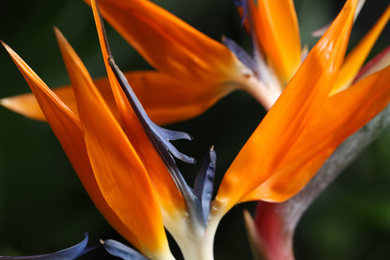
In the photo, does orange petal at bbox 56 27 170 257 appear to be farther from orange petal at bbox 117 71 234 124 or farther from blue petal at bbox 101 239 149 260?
orange petal at bbox 117 71 234 124

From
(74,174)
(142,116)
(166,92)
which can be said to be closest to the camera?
(142,116)

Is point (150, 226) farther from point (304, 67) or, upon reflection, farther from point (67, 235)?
point (67, 235)

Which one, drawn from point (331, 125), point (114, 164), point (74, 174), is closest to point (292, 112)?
point (331, 125)

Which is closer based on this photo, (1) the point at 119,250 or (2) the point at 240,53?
(1) the point at 119,250

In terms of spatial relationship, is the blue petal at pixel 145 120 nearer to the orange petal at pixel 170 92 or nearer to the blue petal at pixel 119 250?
the blue petal at pixel 119 250

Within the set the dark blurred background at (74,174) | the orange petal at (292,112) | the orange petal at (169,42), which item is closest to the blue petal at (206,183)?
the orange petal at (292,112)

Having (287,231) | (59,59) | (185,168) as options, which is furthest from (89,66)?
A: (287,231)

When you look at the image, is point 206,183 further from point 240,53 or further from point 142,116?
point 240,53
